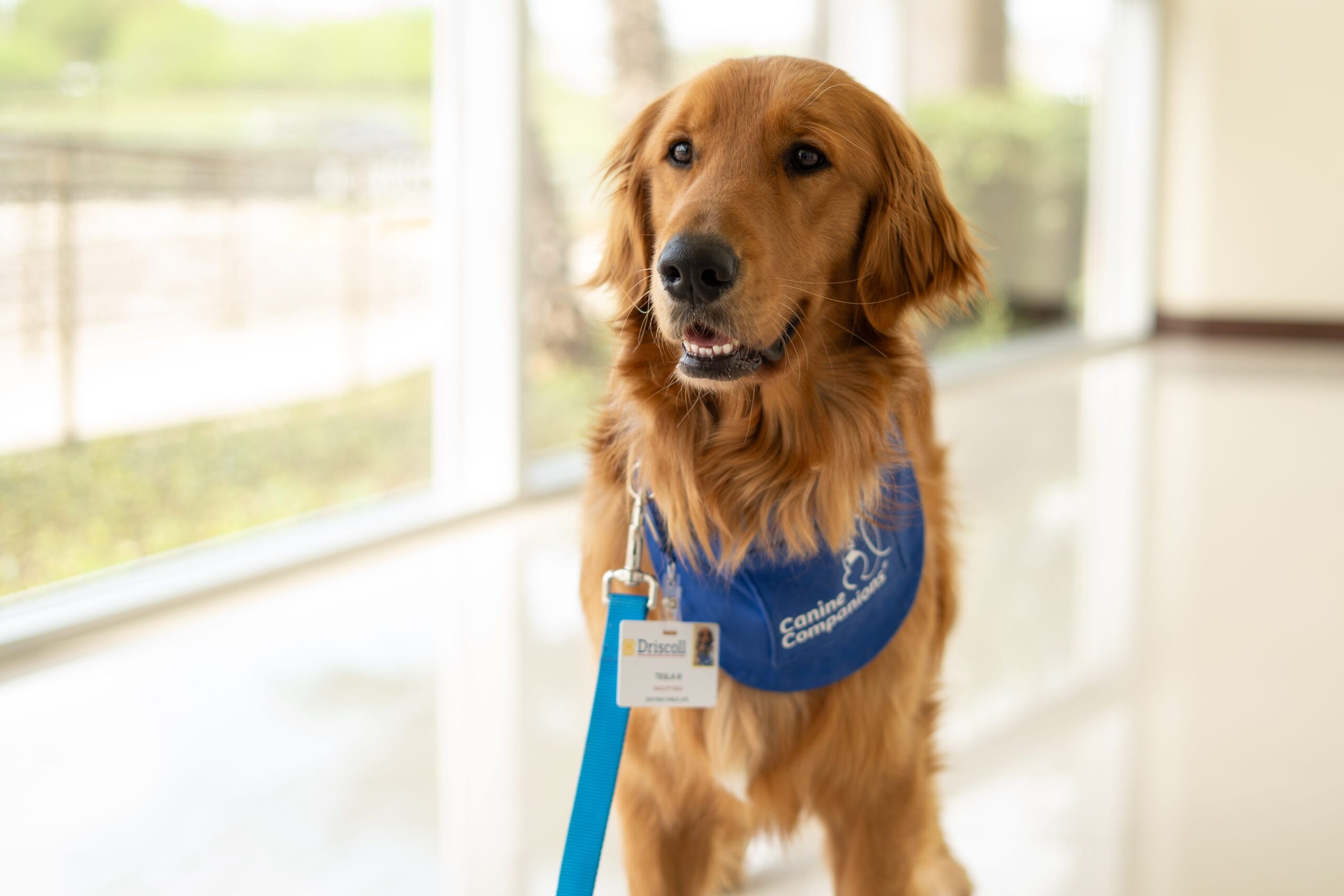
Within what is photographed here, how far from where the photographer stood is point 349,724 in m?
2.50

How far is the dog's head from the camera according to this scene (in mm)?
1392

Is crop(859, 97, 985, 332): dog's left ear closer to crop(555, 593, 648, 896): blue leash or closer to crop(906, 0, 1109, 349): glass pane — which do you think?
crop(555, 593, 648, 896): blue leash

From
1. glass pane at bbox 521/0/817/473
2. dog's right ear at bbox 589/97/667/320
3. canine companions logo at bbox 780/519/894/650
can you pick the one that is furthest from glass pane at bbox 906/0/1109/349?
canine companions logo at bbox 780/519/894/650

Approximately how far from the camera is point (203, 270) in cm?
344

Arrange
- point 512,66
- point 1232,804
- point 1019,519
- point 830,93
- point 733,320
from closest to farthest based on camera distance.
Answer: point 733,320
point 830,93
point 1232,804
point 512,66
point 1019,519

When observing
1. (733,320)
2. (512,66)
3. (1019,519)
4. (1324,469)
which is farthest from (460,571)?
(1324,469)

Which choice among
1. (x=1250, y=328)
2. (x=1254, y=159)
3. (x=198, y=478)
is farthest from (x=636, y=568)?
(x=1254, y=159)

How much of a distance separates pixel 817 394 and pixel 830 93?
379mm

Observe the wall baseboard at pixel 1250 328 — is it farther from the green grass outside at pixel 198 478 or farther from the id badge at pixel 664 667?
the id badge at pixel 664 667

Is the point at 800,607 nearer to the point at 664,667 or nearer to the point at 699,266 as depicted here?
the point at 664,667

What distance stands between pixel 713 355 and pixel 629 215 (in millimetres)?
363

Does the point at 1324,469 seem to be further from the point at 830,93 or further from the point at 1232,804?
the point at 830,93

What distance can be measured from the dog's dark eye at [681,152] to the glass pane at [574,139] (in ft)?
8.98

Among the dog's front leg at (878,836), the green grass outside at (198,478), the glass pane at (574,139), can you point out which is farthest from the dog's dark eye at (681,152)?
the glass pane at (574,139)
